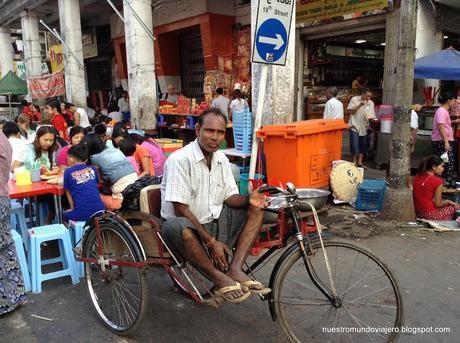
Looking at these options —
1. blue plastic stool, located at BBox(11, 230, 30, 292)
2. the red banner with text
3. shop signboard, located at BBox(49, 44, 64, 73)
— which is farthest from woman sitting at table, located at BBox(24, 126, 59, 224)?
shop signboard, located at BBox(49, 44, 64, 73)

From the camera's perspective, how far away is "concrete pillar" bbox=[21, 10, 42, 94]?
18.0 meters

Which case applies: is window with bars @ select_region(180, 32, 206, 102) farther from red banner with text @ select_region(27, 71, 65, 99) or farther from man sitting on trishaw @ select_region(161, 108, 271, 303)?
man sitting on trishaw @ select_region(161, 108, 271, 303)

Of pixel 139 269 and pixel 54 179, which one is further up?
pixel 54 179

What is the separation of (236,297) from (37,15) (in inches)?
775

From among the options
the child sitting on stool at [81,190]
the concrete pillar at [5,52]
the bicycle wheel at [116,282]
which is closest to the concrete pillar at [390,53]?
the child sitting on stool at [81,190]

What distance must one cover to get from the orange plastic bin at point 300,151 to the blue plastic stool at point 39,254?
3108mm

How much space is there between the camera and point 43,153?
5.25 m

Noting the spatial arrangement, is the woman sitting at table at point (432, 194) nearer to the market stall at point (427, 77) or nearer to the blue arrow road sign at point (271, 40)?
the blue arrow road sign at point (271, 40)

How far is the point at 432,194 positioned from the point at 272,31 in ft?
9.87

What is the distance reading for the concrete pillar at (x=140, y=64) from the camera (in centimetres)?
1090

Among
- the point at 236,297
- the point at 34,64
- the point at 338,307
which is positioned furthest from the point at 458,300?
the point at 34,64

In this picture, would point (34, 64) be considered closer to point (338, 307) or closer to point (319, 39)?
point (319, 39)

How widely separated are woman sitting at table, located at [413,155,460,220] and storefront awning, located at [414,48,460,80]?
3.63 m

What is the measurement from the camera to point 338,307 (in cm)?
264
